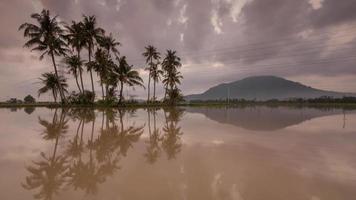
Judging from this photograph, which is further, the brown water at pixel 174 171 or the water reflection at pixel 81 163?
the water reflection at pixel 81 163

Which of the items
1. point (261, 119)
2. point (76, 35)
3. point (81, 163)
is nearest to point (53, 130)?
point (81, 163)

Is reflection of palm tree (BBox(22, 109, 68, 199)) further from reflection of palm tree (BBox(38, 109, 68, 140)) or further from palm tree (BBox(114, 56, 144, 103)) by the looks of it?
palm tree (BBox(114, 56, 144, 103))

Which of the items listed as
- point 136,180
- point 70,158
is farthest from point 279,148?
point 70,158

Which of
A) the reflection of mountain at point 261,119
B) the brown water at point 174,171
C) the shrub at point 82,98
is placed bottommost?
the reflection of mountain at point 261,119

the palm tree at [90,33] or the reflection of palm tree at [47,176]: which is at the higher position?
the palm tree at [90,33]

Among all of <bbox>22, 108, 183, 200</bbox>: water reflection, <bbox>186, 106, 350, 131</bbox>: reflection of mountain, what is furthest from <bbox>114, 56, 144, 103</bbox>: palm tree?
<bbox>22, 108, 183, 200</bbox>: water reflection

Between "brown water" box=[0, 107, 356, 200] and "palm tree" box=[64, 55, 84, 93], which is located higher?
"palm tree" box=[64, 55, 84, 93]

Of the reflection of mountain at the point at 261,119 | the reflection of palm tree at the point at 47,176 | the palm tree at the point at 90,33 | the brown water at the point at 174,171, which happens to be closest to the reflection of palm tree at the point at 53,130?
the brown water at the point at 174,171

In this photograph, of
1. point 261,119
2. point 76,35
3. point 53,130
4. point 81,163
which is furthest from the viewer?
point 76,35

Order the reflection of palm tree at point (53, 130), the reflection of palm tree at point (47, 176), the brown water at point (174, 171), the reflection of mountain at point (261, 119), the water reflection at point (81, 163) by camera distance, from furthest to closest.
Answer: the reflection of mountain at point (261, 119) → the reflection of palm tree at point (53, 130) → the water reflection at point (81, 163) → the reflection of palm tree at point (47, 176) → the brown water at point (174, 171)

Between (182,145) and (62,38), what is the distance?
1219 inches

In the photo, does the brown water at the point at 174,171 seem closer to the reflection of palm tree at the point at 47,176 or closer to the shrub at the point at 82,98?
the reflection of palm tree at the point at 47,176

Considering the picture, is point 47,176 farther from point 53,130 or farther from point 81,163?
point 53,130

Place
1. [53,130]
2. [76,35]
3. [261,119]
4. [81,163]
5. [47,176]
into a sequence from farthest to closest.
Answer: [76,35], [261,119], [53,130], [81,163], [47,176]
